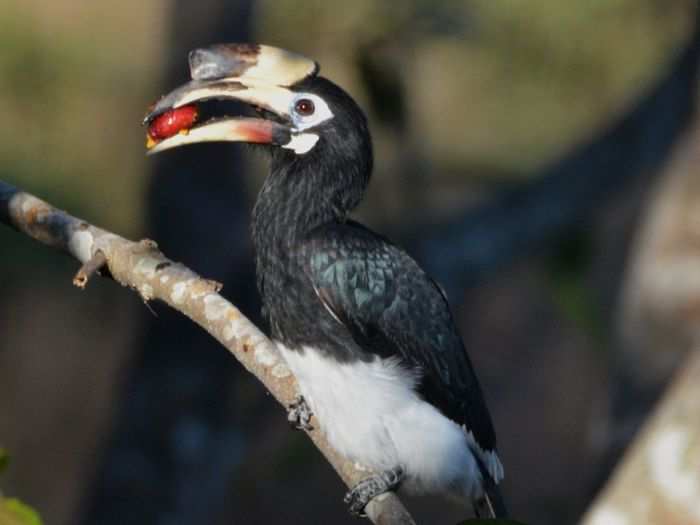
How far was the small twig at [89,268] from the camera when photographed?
3006 millimetres

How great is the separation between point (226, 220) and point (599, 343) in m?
2.43

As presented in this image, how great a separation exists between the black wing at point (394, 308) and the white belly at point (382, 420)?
0.20 ft

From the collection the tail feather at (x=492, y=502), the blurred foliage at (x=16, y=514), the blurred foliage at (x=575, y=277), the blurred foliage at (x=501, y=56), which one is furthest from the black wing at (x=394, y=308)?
the blurred foliage at (x=575, y=277)

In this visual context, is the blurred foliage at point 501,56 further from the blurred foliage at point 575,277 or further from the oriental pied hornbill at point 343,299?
the oriental pied hornbill at point 343,299

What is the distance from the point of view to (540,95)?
25.5 feet

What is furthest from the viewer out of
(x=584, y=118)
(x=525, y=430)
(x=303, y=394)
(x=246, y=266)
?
(x=525, y=430)

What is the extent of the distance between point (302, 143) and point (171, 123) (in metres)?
0.43

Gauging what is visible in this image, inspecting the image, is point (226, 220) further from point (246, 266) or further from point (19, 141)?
point (19, 141)

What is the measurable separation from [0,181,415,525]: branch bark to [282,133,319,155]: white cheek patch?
25.9 inches

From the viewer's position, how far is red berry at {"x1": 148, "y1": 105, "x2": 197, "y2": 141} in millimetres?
3443

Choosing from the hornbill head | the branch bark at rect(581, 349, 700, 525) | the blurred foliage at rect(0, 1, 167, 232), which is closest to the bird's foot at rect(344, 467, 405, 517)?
the branch bark at rect(581, 349, 700, 525)

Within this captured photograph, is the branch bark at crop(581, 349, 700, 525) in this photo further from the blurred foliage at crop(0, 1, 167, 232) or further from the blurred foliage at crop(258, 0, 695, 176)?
the blurred foliage at crop(0, 1, 167, 232)

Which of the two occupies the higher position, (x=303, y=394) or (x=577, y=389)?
(x=577, y=389)

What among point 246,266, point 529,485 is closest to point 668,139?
point 246,266
